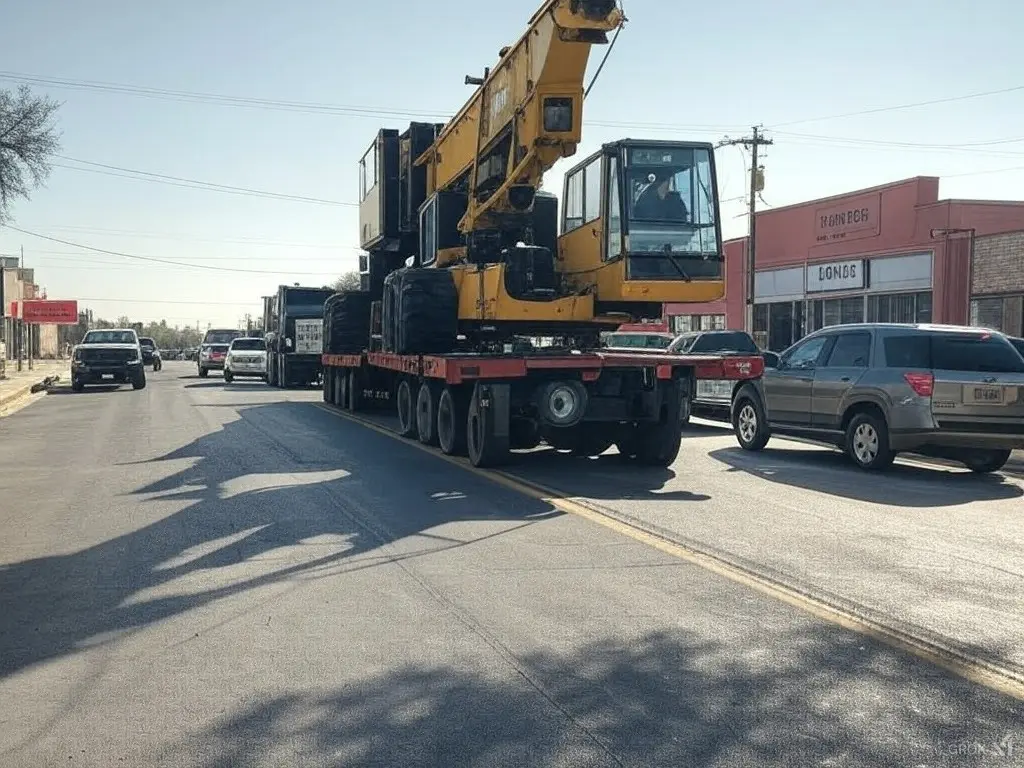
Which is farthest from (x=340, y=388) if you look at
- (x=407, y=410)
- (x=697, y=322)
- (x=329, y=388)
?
(x=697, y=322)

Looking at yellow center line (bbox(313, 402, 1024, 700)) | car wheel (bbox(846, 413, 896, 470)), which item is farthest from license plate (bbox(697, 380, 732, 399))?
yellow center line (bbox(313, 402, 1024, 700))

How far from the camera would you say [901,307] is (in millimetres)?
34688

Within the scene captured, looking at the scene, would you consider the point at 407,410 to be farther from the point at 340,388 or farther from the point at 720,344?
the point at 340,388

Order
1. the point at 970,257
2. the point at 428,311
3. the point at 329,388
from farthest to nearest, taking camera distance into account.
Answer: the point at 970,257
the point at 329,388
the point at 428,311

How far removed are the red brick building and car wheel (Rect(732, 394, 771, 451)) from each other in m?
13.8

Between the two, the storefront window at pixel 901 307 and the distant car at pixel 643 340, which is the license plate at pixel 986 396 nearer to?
the distant car at pixel 643 340

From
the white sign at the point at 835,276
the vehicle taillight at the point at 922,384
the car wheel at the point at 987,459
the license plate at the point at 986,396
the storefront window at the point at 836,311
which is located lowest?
the car wheel at the point at 987,459

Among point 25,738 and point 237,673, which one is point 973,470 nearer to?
point 237,673

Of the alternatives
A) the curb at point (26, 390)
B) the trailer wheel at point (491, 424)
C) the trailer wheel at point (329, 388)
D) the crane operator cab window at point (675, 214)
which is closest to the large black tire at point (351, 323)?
the trailer wheel at point (329, 388)

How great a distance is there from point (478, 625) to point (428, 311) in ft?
29.9

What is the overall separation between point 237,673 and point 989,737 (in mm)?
3295

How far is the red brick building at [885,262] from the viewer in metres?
31.1

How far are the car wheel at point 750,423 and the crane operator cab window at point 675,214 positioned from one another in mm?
3267

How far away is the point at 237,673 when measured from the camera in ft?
16.8
